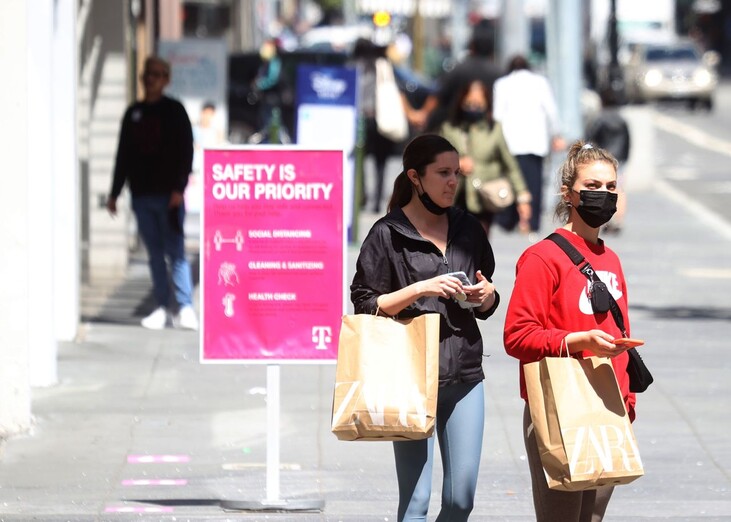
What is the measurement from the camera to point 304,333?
7.36 m

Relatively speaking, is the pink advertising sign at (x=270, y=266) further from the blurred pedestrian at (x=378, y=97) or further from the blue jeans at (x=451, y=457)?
the blurred pedestrian at (x=378, y=97)

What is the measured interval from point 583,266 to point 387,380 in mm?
749

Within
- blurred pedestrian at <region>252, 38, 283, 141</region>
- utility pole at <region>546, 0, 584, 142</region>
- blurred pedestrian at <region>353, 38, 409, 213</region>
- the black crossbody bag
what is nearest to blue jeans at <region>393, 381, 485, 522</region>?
the black crossbody bag

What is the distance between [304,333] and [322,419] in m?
2.07

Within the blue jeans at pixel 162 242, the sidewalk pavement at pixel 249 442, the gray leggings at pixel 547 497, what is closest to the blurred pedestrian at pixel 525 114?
the sidewalk pavement at pixel 249 442

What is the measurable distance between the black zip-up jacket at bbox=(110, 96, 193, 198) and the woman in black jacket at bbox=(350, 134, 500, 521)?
623cm

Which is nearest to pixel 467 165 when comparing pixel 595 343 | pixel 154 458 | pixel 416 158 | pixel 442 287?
pixel 154 458

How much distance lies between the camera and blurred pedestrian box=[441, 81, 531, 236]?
12.7m

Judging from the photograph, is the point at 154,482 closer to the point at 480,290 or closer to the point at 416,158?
the point at 416,158

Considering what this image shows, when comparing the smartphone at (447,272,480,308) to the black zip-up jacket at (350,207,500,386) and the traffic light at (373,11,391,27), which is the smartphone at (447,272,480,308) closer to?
the black zip-up jacket at (350,207,500,386)

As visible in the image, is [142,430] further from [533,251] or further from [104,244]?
[104,244]

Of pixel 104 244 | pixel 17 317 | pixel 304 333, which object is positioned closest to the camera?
pixel 304 333

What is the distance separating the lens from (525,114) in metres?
16.3

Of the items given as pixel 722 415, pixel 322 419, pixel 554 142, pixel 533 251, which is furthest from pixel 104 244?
pixel 533 251
